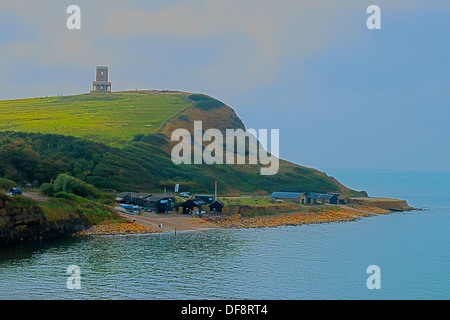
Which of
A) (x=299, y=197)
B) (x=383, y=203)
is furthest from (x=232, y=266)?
(x=383, y=203)

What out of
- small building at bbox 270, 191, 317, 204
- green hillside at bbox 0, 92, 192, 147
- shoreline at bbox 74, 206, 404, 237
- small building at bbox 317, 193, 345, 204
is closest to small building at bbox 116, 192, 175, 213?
shoreline at bbox 74, 206, 404, 237

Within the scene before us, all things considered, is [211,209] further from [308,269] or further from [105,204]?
[308,269]

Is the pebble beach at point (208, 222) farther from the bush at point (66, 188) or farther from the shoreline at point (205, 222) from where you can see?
the bush at point (66, 188)

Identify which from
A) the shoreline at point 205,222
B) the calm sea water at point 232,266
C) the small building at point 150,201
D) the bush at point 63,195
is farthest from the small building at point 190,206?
the bush at point 63,195

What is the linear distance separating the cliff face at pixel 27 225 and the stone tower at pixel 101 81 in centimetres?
12512

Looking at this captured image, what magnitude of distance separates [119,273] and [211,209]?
36.5m

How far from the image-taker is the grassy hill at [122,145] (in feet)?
293

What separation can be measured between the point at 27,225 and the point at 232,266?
2350 cm

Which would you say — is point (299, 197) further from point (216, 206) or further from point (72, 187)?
point (72, 187)

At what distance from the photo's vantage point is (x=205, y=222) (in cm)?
7194

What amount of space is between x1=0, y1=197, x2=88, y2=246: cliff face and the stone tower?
410ft

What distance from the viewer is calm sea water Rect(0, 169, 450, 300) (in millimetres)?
37969

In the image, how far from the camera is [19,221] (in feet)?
183
